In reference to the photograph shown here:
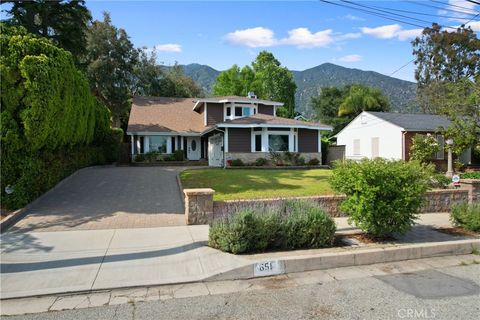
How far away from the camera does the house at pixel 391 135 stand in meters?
25.0

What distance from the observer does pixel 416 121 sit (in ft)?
88.8

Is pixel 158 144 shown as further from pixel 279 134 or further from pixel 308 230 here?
pixel 308 230

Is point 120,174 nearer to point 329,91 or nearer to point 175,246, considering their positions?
point 175,246

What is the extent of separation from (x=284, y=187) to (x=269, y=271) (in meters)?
7.64

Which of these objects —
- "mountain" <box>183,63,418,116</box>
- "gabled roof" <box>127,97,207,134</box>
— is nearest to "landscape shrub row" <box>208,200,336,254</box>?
"gabled roof" <box>127,97,207,134</box>

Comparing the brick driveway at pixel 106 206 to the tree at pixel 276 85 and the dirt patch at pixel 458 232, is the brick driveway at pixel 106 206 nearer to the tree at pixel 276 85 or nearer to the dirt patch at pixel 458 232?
the dirt patch at pixel 458 232

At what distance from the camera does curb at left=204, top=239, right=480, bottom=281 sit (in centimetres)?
573

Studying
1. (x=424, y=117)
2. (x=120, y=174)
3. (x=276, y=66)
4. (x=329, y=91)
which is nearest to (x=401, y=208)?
(x=120, y=174)

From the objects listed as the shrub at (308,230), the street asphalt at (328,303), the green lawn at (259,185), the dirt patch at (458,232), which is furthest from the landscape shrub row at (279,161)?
the street asphalt at (328,303)

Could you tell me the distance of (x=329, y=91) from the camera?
181 ft

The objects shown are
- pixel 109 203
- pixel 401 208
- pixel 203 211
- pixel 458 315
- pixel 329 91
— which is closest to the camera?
pixel 458 315

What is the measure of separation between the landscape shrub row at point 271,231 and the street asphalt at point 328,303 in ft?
3.69

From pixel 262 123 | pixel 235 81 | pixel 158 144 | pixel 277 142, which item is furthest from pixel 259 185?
pixel 235 81

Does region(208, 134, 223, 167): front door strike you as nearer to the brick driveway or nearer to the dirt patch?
the brick driveway
